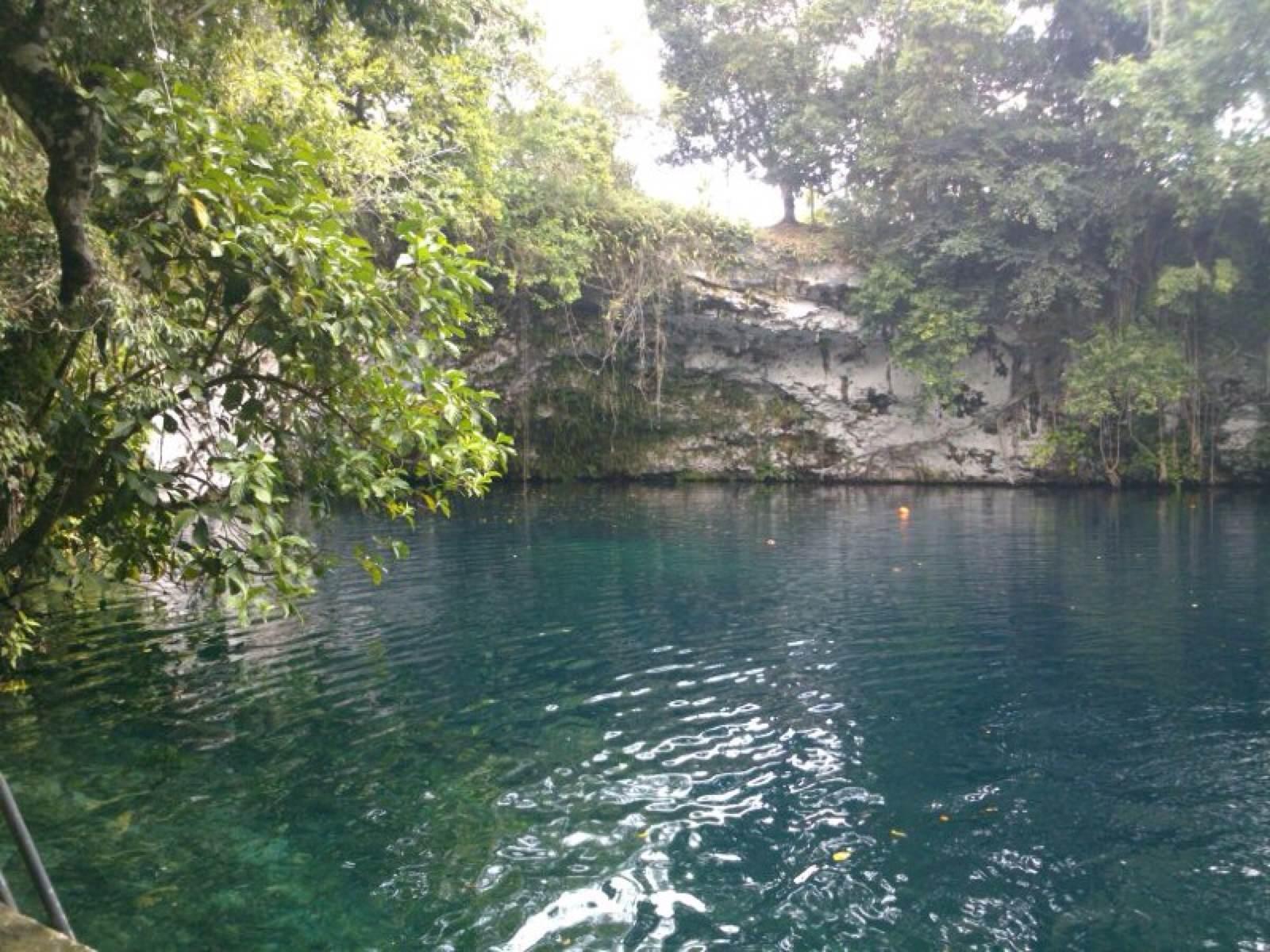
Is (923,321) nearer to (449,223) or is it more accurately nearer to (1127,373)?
(1127,373)

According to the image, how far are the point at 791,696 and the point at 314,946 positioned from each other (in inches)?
176

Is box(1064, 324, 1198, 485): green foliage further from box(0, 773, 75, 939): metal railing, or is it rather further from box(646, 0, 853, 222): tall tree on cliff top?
box(0, 773, 75, 939): metal railing

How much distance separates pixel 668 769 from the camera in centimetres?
612

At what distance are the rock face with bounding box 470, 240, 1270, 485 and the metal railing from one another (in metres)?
24.6

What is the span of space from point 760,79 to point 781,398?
385 inches

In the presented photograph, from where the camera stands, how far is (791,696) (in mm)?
7676

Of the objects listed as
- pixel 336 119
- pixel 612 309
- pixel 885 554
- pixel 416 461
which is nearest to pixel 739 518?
pixel 885 554

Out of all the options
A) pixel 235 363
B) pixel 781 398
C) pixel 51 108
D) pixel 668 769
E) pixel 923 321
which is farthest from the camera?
pixel 781 398

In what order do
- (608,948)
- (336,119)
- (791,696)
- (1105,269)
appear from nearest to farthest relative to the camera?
(608,948) < (791,696) < (336,119) < (1105,269)

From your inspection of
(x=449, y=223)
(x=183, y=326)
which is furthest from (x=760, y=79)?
(x=183, y=326)

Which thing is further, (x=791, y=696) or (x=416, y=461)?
(x=791, y=696)

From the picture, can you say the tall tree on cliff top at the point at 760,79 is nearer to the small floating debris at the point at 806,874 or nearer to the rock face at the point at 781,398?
the rock face at the point at 781,398

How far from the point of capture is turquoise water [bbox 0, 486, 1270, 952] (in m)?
4.41

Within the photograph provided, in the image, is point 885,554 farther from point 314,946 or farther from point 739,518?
point 314,946
